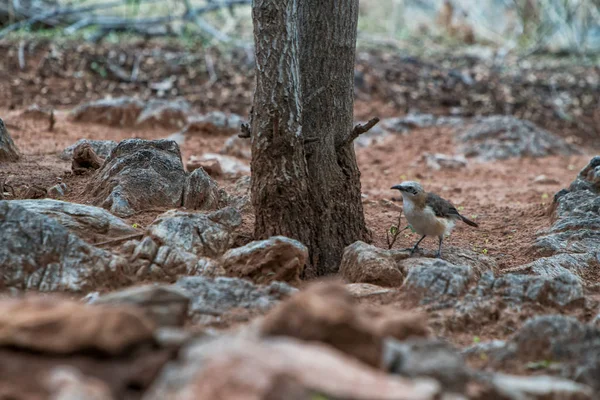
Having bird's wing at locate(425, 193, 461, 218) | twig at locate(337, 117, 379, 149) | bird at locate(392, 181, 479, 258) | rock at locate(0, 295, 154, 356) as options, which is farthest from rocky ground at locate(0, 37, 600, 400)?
twig at locate(337, 117, 379, 149)

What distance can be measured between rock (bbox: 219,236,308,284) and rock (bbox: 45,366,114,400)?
2488 millimetres

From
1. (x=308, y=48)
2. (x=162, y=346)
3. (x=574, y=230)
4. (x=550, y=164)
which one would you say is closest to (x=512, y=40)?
(x=550, y=164)

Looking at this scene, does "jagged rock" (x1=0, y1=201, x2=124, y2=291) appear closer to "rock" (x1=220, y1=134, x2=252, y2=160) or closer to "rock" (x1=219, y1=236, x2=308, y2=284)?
"rock" (x1=219, y1=236, x2=308, y2=284)

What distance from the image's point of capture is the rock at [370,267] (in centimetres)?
524

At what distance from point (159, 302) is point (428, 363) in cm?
119

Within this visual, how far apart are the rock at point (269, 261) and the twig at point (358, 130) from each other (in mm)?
1121

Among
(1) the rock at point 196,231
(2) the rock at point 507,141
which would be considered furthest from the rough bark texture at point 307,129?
(2) the rock at point 507,141

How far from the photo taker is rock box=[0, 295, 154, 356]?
262 cm

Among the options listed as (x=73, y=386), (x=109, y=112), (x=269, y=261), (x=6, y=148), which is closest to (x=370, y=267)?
(x=269, y=261)

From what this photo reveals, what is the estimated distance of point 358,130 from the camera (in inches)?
222

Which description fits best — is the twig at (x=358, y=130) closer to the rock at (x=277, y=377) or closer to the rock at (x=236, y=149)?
the rock at (x=277, y=377)

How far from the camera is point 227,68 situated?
13.7 meters

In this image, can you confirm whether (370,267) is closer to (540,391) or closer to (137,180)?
(137,180)

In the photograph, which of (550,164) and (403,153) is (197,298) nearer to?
(403,153)
